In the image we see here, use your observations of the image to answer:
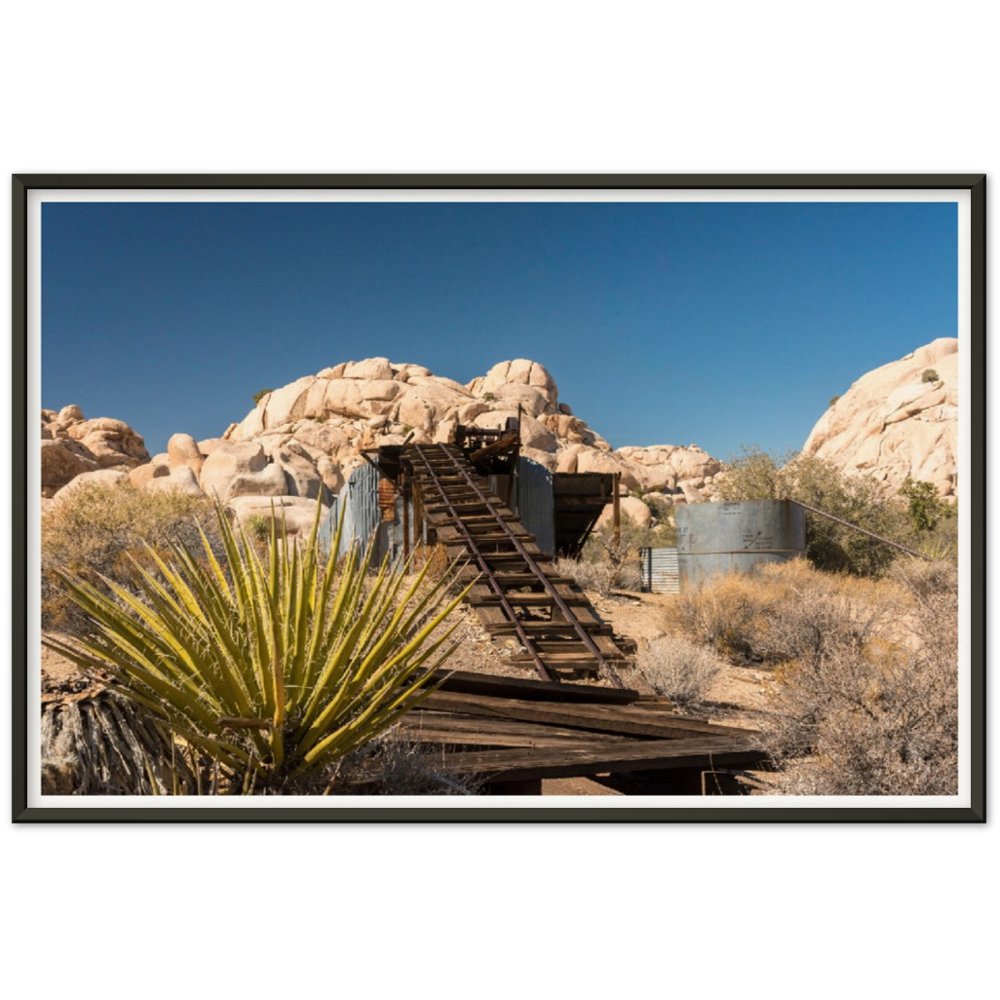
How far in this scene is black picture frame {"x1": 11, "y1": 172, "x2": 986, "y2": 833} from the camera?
172 inches

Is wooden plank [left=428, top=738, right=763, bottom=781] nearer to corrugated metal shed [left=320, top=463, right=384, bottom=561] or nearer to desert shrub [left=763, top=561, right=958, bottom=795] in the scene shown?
desert shrub [left=763, top=561, right=958, bottom=795]

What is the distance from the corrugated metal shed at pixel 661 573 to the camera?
2198 cm

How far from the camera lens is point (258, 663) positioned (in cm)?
412

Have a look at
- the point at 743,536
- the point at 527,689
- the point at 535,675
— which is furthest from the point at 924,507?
the point at 527,689

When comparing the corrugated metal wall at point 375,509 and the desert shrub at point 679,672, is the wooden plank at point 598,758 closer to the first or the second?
the desert shrub at point 679,672

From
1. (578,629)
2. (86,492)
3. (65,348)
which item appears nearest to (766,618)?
(578,629)

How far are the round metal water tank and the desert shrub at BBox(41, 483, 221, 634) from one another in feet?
30.9

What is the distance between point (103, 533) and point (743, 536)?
1163 centimetres

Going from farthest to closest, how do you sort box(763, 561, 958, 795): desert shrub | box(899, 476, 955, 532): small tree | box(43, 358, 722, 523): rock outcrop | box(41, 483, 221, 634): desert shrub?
box(43, 358, 722, 523): rock outcrop
box(899, 476, 955, 532): small tree
box(41, 483, 221, 634): desert shrub
box(763, 561, 958, 795): desert shrub

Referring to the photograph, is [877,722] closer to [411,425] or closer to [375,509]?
[375,509]

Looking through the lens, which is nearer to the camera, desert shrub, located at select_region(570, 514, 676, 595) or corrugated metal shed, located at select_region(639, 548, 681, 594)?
desert shrub, located at select_region(570, 514, 676, 595)

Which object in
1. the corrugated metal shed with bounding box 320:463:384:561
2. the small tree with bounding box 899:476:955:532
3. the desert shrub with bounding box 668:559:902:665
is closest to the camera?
the desert shrub with bounding box 668:559:902:665

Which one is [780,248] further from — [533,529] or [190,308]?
[190,308]

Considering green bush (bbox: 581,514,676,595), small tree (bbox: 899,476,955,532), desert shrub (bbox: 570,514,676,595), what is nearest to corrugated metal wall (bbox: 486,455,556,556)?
desert shrub (bbox: 570,514,676,595)
